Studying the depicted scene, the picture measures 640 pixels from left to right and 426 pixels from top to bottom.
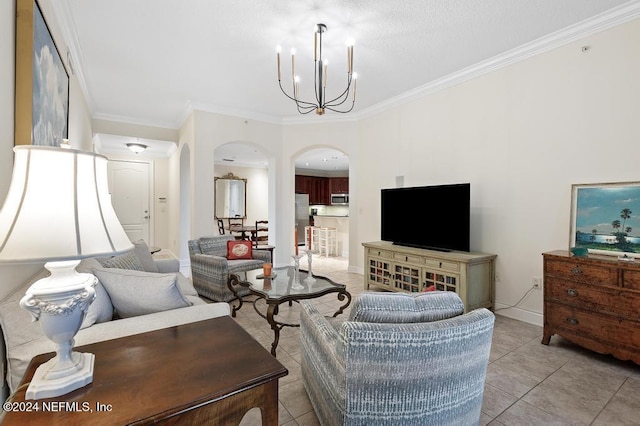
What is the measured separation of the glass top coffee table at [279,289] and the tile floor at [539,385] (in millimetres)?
284

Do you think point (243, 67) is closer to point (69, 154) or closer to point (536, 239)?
point (69, 154)

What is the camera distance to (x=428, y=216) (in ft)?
12.6

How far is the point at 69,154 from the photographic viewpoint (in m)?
0.90

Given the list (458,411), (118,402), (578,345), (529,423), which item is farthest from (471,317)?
(578,345)

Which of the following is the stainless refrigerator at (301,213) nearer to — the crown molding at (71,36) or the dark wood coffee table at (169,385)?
the crown molding at (71,36)

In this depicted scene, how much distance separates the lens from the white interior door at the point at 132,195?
7396mm

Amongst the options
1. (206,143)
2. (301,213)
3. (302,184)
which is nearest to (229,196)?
(301,213)

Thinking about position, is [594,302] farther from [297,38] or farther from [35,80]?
[35,80]

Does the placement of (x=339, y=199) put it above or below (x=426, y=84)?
below

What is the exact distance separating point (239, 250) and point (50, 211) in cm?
343

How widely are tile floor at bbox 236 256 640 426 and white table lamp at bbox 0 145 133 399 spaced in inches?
44.6

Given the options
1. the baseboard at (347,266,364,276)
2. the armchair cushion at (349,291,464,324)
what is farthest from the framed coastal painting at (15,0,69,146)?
the baseboard at (347,266,364,276)

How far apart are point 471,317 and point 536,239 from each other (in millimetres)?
2474

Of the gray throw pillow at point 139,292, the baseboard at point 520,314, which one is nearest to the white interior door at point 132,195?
the gray throw pillow at point 139,292
